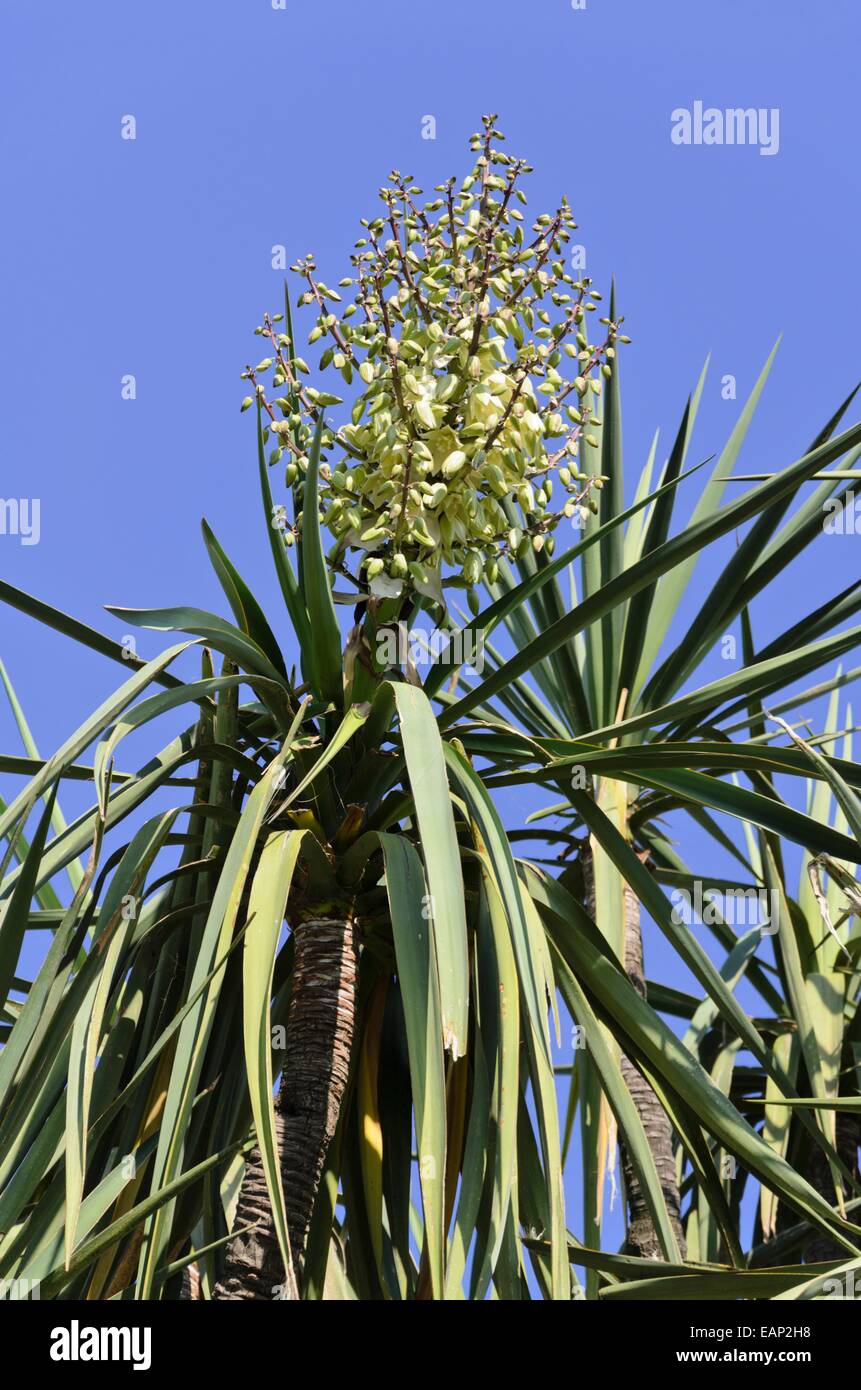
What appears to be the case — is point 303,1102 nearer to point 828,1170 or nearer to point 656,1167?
point 656,1167

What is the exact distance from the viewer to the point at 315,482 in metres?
2.31

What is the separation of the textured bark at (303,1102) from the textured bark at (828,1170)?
1212 mm

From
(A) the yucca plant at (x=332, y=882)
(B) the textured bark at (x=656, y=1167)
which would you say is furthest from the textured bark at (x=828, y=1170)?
(A) the yucca plant at (x=332, y=882)

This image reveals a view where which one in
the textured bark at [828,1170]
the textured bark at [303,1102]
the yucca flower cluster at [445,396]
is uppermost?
the yucca flower cluster at [445,396]

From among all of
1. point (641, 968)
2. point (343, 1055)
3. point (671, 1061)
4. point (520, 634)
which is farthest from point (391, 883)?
point (520, 634)

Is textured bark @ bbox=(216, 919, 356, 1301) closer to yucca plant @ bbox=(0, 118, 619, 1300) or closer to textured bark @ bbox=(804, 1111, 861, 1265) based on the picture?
Result: yucca plant @ bbox=(0, 118, 619, 1300)

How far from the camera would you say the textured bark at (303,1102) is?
2.14 meters

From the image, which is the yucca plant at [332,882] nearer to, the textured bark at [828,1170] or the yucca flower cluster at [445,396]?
the yucca flower cluster at [445,396]

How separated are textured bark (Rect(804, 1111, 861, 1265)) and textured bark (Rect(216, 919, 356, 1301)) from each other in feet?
3.98

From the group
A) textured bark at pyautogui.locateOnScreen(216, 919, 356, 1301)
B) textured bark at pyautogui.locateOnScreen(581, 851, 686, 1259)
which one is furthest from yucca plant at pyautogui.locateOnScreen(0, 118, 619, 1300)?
textured bark at pyautogui.locateOnScreen(581, 851, 686, 1259)

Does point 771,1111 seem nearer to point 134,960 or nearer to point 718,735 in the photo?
point 718,735

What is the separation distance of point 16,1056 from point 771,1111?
6.47 ft

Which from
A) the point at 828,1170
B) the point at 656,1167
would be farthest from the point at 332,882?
the point at 828,1170

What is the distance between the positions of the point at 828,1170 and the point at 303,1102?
5.47 ft
